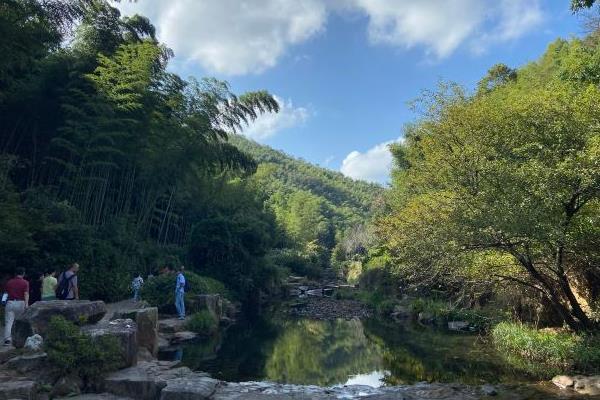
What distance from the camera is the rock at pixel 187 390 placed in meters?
7.11

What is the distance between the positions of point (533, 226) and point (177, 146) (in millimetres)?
13663

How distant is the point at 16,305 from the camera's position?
30.0ft

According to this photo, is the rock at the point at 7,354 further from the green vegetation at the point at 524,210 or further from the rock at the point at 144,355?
the green vegetation at the point at 524,210

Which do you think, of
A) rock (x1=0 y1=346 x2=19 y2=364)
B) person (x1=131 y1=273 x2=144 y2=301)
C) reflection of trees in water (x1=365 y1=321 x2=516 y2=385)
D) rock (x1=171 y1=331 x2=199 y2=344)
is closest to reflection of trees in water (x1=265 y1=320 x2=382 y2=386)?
reflection of trees in water (x1=365 y1=321 x2=516 y2=385)

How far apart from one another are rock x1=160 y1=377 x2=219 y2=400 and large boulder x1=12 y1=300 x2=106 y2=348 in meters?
2.52

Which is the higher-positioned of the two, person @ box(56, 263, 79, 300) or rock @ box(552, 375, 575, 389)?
person @ box(56, 263, 79, 300)

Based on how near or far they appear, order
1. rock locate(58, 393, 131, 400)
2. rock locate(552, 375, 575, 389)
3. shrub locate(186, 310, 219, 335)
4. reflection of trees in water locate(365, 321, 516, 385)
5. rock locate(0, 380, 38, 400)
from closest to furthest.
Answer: rock locate(0, 380, 38, 400) → rock locate(58, 393, 131, 400) → rock locate(552, 375, 575, 389) → reflection of trees in water locate(365, 321, 516, 385) → shrub locate(186, 310, 219, 335)

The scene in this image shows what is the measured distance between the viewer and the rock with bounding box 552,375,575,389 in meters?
8.71

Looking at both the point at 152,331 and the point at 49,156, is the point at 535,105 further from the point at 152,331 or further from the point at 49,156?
the point at 49,156

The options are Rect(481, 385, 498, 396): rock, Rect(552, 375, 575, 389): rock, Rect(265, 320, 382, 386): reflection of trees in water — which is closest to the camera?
Rect(481, 385, 498, 396): rock

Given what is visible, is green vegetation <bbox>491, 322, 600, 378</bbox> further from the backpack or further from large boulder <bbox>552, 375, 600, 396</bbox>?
the backpack

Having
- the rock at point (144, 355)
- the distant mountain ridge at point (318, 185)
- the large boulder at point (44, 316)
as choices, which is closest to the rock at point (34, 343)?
the large boulder at point (44, 316)

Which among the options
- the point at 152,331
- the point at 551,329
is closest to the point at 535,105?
the point at 551,329

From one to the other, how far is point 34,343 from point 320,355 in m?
7.83
